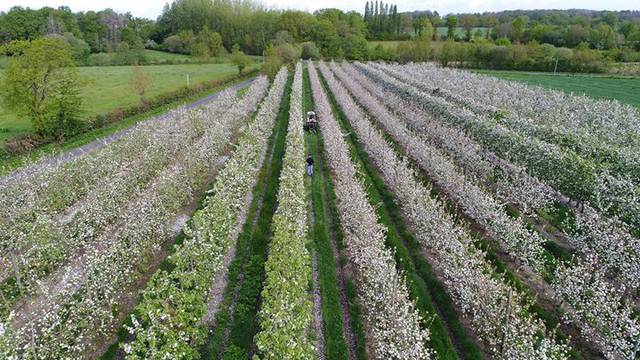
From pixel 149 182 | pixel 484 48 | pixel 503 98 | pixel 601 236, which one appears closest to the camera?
pixel 601 236

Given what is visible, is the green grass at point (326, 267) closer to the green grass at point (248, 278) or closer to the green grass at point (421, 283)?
the green grass at point (248, 278)

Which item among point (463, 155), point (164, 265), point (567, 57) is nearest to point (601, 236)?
point (463, 155)

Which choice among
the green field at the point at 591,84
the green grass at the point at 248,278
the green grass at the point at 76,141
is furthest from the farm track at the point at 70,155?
the green field at the point at 591,84

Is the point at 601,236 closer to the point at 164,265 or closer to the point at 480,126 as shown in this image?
the point at 480,126

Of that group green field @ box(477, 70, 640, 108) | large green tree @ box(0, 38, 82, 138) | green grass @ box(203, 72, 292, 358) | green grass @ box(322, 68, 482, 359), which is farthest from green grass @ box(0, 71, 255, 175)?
green field @ box(477, 70, 640, 108)

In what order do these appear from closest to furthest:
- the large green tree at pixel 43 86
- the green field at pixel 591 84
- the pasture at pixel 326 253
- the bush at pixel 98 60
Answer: the pasture at pixel 326 253
the large green tree at pixel 43 86
the green field at pixel 591 84
the bush at pixel 98 60

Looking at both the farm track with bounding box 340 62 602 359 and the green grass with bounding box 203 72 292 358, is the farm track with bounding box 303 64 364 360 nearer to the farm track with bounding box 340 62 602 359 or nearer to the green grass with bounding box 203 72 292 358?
the green grass with bounding box 203 72 292 358

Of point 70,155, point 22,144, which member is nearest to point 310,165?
point 70,155
